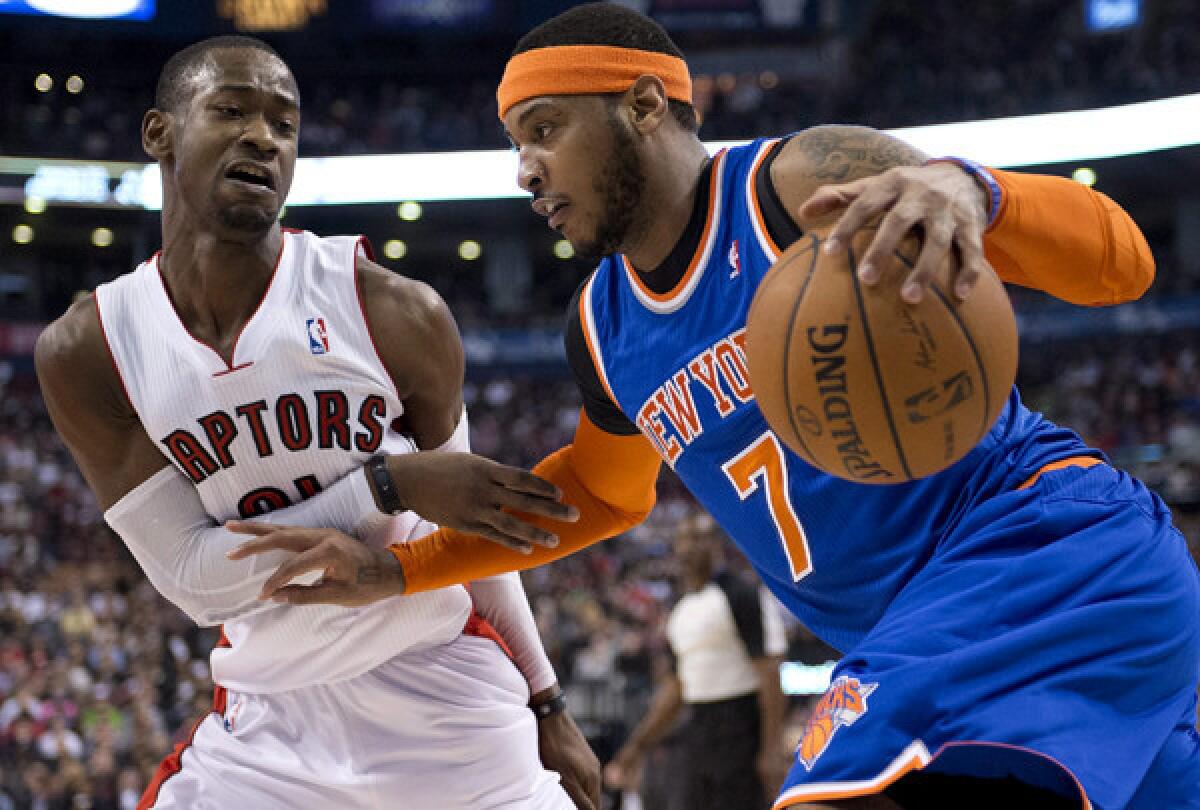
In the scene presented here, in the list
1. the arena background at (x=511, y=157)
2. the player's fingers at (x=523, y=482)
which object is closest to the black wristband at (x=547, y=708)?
the player's fingers at (x=523, y=482)

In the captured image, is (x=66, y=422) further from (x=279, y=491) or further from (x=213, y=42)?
(x=213, y=42)

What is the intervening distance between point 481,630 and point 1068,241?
1660 millimetres

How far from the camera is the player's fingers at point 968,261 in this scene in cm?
186

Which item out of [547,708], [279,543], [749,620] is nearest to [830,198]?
[279,543]

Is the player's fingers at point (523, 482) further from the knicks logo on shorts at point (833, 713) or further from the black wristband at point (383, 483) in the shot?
the knicks logo on shorts at point (833, 713)

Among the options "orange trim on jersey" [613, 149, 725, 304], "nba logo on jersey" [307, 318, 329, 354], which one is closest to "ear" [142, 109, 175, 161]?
"nba logo on jersey" [307, 318, 329, 354]

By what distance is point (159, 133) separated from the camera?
3141 mm

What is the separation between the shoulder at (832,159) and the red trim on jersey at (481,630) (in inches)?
52.9

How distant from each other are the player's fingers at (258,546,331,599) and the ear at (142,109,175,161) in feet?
3.51

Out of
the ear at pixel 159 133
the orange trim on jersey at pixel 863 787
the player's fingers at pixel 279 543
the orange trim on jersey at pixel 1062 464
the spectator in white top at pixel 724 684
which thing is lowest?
the spectator in white top at pixel 724 684

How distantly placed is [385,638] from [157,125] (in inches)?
53.0

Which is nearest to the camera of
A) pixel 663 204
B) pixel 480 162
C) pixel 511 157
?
pixel 663 204

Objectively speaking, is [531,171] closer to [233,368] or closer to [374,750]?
[233,368]

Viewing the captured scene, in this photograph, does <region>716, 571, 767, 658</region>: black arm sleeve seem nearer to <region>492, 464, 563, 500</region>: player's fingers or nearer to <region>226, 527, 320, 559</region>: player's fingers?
<region>492, 464, 563, 500</region>: player's fingers
